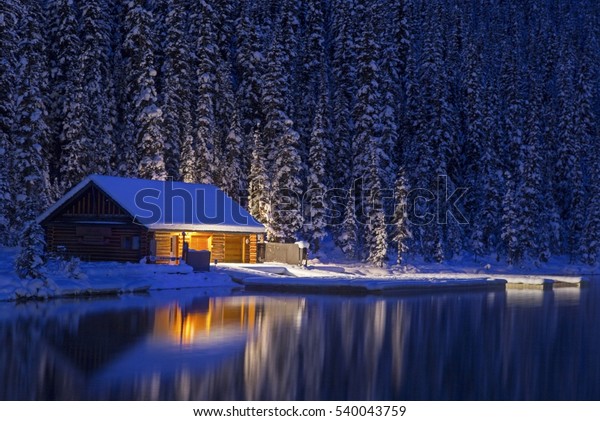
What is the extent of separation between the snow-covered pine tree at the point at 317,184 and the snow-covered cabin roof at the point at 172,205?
1003 centimetres

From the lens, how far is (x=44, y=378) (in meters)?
14.2

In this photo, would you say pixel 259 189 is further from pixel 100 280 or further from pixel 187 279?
pixel 100 280

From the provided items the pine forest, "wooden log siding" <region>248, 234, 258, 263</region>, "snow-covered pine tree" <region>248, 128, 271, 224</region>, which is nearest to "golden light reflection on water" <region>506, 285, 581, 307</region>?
the pine forest

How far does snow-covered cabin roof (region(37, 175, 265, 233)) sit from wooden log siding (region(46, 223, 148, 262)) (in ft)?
3.62

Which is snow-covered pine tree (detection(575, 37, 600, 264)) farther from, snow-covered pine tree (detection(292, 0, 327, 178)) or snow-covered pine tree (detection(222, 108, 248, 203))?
snow-covered pine tree (detection(222, 108, 248, 203))

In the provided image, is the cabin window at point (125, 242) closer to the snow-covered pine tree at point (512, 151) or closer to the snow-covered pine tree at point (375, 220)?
the snow-covered pine tree at point (375, 220)

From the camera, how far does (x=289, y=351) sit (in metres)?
18.0

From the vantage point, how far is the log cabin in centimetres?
4381

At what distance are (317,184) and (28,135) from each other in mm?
21635

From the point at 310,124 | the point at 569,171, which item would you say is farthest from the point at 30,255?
the point at 569,171

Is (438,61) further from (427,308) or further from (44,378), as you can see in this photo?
(44,378)

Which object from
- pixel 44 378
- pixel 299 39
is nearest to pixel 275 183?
pixel 299 39
